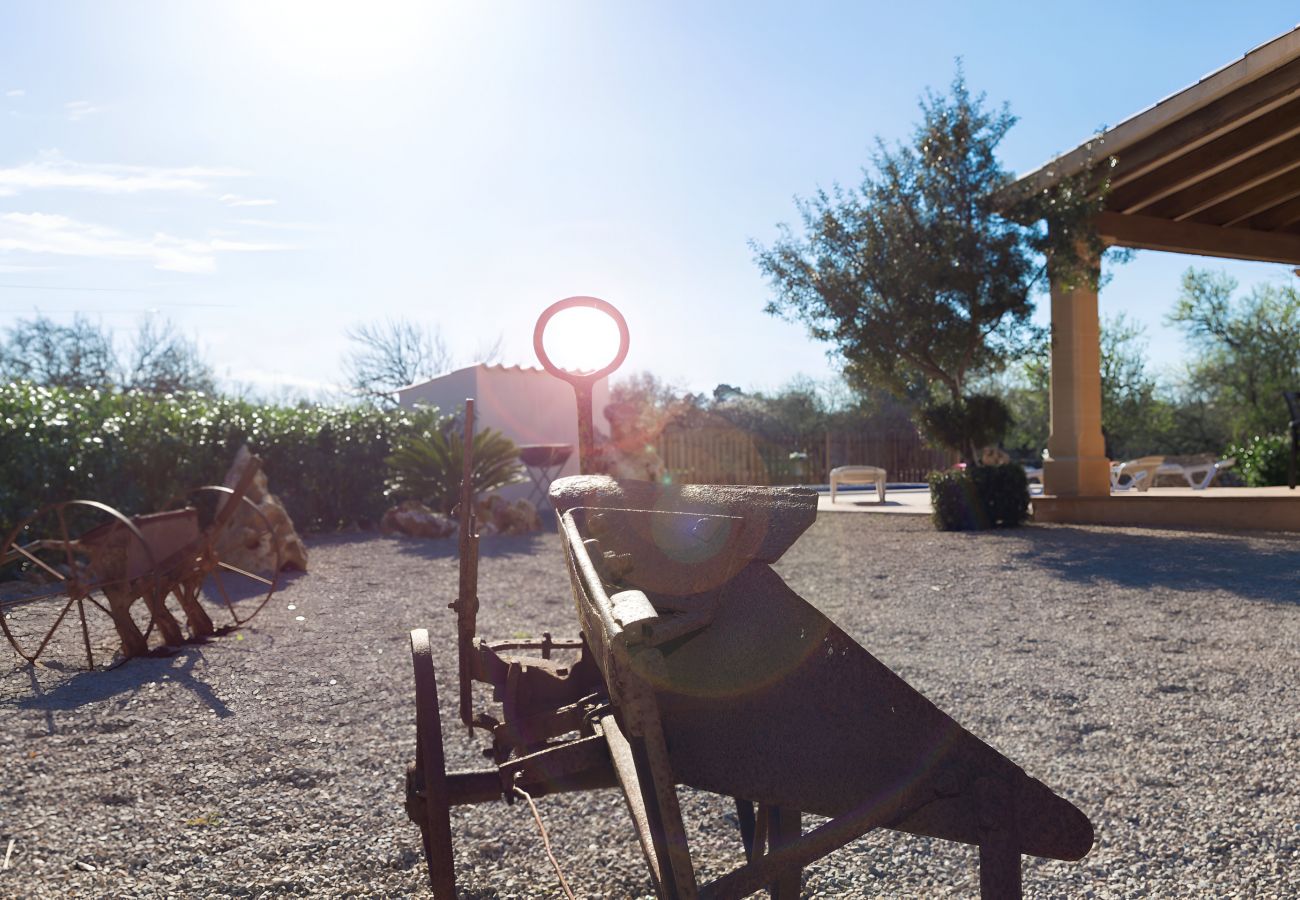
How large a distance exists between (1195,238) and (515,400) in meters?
12.3

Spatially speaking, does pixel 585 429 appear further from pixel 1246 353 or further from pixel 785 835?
pixel 1246 353

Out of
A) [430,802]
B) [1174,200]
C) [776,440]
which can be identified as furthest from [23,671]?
[776,440]

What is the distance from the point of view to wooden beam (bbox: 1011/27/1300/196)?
781 centimetres

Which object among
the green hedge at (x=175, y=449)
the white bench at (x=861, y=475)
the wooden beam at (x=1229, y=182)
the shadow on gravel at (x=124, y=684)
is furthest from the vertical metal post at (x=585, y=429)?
the white bench at (x=861, y=475)

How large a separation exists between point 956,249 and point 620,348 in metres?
9.10

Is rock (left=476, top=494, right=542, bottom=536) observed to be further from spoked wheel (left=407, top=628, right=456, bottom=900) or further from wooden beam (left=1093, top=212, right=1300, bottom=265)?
spoked wheel (left=407, top=628, right=456, bottom=900)

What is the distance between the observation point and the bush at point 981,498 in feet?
34.5

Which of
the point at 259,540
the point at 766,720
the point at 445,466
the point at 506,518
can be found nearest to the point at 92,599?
the point at 259,540

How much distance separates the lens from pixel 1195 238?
36.3 ft

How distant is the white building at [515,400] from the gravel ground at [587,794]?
37.9ft

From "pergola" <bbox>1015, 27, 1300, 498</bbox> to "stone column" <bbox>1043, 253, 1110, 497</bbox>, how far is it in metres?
0.01

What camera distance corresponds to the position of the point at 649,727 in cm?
112

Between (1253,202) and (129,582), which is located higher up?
(1253,202)

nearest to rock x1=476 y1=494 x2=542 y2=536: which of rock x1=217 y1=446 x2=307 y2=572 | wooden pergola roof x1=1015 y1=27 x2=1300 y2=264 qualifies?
rock x1=217 y1=446 x2=307 y2=572
